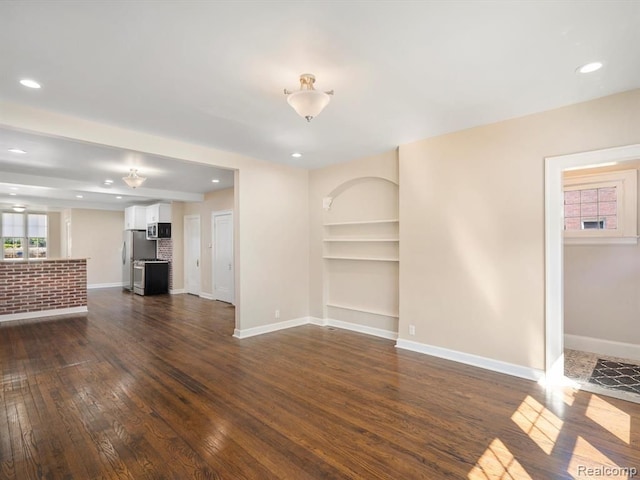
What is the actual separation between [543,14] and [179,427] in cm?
374

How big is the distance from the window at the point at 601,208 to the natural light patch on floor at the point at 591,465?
2919mm

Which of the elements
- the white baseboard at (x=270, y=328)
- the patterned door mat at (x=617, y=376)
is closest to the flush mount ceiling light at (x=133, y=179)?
the white baseboard at (x=270, y=328)

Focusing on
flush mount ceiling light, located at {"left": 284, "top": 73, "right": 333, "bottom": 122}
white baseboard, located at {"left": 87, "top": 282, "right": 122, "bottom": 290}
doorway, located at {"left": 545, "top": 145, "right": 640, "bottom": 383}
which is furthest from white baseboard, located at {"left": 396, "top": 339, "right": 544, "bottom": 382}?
white baseboard, located at {"left": 87, "top": 282, "right": 122, "bottom": 290}

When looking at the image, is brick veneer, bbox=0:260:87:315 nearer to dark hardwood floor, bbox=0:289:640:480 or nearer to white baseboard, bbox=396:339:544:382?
dark hardwood floor, bbox=0:289:640:480

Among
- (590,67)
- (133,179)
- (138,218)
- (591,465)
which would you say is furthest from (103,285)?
(590,67)

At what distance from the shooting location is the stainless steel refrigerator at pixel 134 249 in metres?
9.90

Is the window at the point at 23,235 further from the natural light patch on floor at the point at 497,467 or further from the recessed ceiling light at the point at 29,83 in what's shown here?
the natural light patch on floor at the point at 497,467

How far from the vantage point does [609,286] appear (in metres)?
4.15

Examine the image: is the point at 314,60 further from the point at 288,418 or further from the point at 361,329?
the point at 361,329

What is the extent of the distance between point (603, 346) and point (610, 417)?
1933mm

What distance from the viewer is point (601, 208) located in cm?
426

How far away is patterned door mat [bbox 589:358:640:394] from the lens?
3207mm

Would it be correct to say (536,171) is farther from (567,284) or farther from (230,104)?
(230,104)

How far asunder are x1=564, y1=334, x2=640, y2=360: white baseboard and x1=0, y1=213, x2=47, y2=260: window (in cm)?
1476
